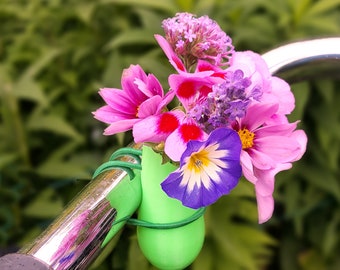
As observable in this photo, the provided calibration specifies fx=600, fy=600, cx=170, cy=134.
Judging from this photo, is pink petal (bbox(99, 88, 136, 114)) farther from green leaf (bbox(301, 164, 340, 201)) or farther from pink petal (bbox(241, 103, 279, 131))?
green leaf (bbox(301, 164, 340, 201))

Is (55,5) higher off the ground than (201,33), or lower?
lower

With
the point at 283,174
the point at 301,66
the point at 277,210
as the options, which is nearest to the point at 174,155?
the point at 301,66

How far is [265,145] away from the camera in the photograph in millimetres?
440

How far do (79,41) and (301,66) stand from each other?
1013mm

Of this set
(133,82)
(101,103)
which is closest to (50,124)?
(101,103)

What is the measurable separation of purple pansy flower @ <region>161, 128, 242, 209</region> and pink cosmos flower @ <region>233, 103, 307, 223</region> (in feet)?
0.06

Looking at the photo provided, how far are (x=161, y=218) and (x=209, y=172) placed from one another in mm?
66

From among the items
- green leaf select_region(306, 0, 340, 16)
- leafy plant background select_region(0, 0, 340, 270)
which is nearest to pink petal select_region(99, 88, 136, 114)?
leafy plant background select_region(0, 0, 340, 270)

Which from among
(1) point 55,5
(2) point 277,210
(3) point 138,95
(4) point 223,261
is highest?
(3) point 138,95

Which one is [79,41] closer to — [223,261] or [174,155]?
[223,261]

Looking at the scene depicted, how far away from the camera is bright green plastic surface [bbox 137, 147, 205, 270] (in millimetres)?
456

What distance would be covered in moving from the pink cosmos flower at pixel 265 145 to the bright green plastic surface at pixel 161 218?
0.20 feet

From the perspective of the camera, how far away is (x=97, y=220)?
42 cm

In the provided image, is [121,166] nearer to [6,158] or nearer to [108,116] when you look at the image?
[108,116]
